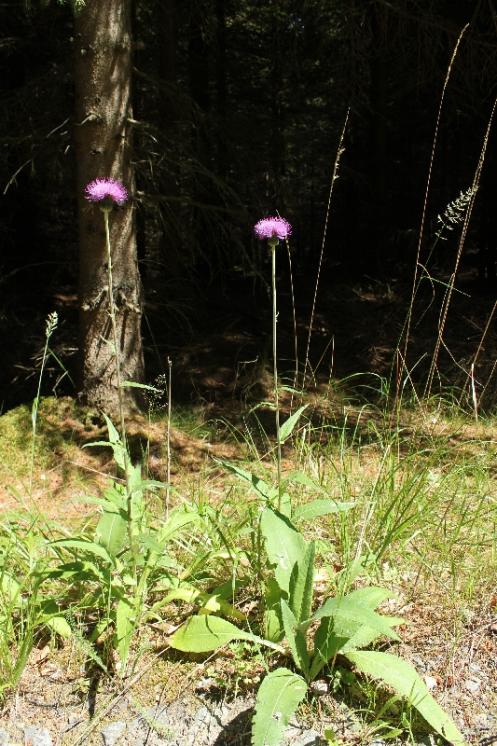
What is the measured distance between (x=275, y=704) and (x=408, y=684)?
0.36 meters

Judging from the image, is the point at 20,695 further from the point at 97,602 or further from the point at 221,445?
the point at 221,445

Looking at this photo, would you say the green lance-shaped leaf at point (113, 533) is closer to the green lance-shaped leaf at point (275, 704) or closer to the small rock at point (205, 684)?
the small rock at point (205, 684)

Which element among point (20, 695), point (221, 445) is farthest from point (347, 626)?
point (221, 445)

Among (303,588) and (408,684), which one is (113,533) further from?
(408,684)

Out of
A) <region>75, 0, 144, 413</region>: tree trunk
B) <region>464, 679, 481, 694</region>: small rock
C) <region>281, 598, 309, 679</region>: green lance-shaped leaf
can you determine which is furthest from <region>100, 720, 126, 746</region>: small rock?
<region>75, 0, 144, 413</region>: tree trunk

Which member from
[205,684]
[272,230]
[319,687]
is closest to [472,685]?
[319,687]

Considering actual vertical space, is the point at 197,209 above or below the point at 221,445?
above

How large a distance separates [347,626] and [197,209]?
5.26 meters

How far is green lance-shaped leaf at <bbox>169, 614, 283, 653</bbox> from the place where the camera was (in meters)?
1.88

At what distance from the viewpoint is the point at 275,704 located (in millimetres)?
1623

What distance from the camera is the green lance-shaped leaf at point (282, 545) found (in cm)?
192

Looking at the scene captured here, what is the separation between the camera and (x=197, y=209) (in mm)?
A: 6387

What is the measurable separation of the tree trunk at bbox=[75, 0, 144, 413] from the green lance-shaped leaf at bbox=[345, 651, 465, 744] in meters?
3.47

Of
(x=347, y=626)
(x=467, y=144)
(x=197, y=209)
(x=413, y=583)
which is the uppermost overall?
(x=467, y=144)
